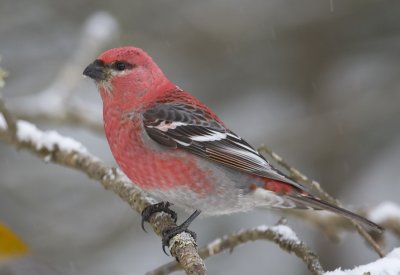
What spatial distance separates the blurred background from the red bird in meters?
2.41

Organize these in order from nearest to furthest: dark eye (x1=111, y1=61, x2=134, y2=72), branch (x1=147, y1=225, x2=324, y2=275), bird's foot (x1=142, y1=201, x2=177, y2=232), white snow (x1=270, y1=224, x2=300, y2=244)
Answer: branch (x1=147, y1=225, x2=324, y2=275)
white snow (x1=270, y1=224, x2=300, y2=244)
bird's foot (x1=142, y1=201, x2=177, y2=232)
dark eye (x1=111, y1=61, x2=134, y2=72)

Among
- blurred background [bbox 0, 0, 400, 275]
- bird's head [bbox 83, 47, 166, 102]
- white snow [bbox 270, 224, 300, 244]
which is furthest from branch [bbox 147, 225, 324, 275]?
blurred background [bbox 0, 0, 400, 275]

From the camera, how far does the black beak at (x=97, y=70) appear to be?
166 inches

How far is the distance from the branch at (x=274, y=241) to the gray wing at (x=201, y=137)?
0.50 m

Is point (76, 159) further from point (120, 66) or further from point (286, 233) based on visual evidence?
point (286, 233)

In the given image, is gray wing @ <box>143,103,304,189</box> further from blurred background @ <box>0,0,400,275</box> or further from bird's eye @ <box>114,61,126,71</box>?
blurred background @ <box>0,0,400,275</box>

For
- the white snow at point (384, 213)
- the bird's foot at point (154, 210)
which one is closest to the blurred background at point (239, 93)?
the white snow at point (384, 213)

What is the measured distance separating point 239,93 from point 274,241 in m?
5.07

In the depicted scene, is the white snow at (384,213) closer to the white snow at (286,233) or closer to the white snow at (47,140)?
the white snow at (286,233)

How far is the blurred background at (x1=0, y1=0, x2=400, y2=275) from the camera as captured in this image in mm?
6977

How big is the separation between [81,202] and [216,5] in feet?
9.91

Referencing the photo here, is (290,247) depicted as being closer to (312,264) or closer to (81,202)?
(312,264)

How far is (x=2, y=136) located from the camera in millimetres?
4461

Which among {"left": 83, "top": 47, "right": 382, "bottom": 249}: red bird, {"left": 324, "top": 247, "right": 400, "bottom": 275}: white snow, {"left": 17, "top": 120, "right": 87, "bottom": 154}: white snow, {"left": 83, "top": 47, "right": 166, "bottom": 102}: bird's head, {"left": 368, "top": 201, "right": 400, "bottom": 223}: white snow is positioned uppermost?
{"left": 83, "top": 47, "right": 166, "bottom": 102}: bird's head
